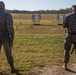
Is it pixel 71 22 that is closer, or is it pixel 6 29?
pixel 6 29

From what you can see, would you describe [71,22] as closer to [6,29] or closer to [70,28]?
[70,28]

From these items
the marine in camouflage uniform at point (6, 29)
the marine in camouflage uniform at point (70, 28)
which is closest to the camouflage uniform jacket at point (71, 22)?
the marine in camouflage uniform at point (70, 28)

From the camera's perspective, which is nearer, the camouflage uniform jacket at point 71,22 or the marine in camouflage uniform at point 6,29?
the marine in camouflage uniform at point 6,29

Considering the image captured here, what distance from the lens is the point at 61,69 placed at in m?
8.95

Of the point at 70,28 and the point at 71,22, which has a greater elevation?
the point at 71,22

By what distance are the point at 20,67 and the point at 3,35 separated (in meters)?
1.44

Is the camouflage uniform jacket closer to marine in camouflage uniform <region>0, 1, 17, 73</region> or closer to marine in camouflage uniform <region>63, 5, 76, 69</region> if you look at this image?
marine in camouflage uniform <region>63, 5, 76, 69</region>

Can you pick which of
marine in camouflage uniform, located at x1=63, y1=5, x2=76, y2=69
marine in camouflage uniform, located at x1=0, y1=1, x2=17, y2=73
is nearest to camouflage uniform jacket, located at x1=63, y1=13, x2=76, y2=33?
marine in camouflage uniform, located at x1=63, y1=5, x2=76, y2=69

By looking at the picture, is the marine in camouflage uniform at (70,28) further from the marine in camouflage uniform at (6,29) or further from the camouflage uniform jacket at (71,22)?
the marine in camouflage uniform at (6,29)

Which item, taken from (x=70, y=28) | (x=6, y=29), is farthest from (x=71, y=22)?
(x=6, y=29)

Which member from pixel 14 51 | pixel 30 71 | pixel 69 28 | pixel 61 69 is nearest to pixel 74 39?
pixel 69 28

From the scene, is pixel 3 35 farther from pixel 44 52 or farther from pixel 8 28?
pixel 44 52

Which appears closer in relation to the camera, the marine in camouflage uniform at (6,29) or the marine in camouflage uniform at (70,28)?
the marine in camouflage uniform at (6,29)

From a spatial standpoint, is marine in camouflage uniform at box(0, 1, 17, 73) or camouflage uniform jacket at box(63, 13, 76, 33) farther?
camouflage uniform jacket at box(63, 13, 76, 33)
